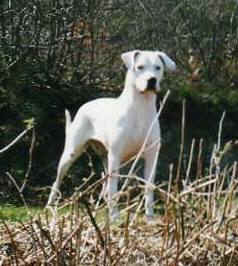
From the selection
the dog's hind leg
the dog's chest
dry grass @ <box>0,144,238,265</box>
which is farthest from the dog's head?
dry grass @ <box>0,144,238,265</box>

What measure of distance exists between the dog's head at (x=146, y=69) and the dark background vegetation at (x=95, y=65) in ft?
6.79

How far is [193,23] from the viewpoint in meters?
10.6

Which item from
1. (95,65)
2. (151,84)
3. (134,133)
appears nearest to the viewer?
(151,84)

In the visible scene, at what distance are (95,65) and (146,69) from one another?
3754 millimetres

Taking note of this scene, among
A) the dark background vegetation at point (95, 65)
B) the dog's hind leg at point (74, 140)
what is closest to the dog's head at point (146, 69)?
the dog's hind leg at point (74, 140)

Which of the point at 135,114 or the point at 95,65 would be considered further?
the point at 95,65

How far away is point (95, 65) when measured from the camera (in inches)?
385

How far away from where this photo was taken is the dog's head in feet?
19.7

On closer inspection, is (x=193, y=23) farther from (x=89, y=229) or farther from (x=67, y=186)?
(x=89, y=229)

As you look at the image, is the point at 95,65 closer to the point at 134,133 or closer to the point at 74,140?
the point at 74,140

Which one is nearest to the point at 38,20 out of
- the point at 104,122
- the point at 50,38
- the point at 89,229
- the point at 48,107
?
the point at 50,38

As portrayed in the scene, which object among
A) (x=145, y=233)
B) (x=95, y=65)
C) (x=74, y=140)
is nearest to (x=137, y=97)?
(x=74, y=140)

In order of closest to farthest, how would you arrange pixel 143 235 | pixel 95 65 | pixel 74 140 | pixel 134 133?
pixel 143 235
pixel 134 133
pixel 74 140
pixel 95 65

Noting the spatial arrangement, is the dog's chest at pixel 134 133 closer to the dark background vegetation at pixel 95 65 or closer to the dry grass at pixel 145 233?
the dark background vegetation at pixel 95 65
